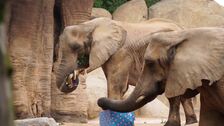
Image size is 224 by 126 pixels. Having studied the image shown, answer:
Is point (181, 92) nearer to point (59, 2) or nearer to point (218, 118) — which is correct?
point (218, 118)

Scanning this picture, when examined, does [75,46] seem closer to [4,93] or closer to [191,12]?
[4,93]

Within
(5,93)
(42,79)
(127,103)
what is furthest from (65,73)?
(5,93)

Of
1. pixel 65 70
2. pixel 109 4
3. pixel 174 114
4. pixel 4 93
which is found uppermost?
pixel 4 93

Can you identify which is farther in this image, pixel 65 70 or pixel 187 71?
pixel 65 70

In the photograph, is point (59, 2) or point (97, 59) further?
point (59, 2)

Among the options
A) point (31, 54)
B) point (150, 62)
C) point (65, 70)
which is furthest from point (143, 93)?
point (31, 54)

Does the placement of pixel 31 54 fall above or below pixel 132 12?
above

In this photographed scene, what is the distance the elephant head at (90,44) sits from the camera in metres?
7.62

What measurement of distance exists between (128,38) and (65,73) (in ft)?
3.35

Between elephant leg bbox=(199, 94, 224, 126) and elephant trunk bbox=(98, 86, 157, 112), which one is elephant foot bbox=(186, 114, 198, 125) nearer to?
elephant trunk bbox=(98, 86, 157, 112)

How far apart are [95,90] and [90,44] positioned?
19.1ft

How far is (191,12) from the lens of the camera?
60.7ft

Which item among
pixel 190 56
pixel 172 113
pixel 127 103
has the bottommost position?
pixel 172 113

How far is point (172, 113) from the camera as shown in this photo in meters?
7.30
